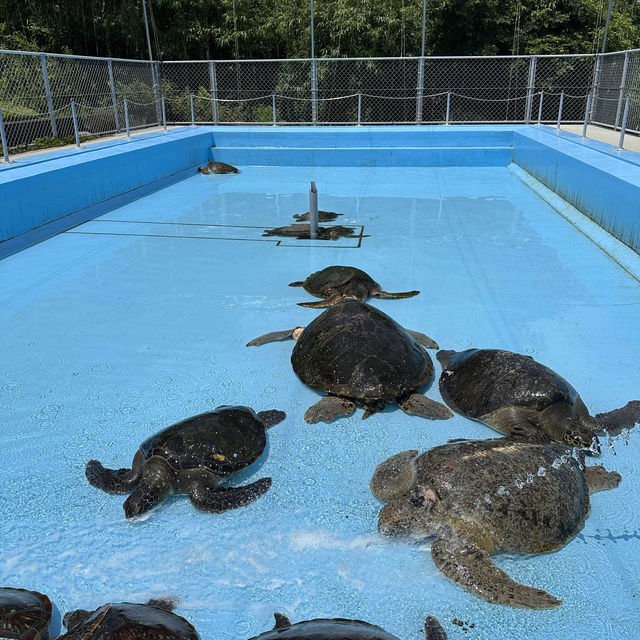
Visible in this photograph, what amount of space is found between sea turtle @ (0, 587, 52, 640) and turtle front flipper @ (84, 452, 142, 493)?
727mm

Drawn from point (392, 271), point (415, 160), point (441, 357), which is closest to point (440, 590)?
point (441, 357)

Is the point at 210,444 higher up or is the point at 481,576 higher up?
the point at 210,444

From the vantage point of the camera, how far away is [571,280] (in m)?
5.68

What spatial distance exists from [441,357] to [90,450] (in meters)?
2.34

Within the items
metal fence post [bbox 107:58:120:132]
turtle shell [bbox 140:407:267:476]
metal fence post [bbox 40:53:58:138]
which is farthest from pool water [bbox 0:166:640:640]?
metal fence post [bbox 107:58:120:132]

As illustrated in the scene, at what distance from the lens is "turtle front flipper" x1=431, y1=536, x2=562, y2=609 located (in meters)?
2.15

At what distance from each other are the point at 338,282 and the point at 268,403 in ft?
5.92

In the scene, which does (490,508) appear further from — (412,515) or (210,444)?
(210,444)

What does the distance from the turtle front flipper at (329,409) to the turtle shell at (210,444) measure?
396mm

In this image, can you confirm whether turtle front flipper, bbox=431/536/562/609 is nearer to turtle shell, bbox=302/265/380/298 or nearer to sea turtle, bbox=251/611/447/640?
sea turtle, bbox=251/611/447/640

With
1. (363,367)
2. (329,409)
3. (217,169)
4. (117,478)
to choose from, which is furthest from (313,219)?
(217,169)

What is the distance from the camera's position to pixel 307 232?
7.34 metres

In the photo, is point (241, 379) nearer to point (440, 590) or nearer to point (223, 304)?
point (223, 304)

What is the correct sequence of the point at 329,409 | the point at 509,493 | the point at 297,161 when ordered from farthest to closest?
the point at 297,161 < the point at 329,409 < the point at 509,493
